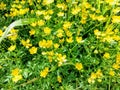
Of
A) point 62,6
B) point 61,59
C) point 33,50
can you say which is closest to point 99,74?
point 61,59

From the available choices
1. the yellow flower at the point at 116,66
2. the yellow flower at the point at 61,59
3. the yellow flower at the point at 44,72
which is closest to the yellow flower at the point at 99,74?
the yellow flower at the point at 116,66

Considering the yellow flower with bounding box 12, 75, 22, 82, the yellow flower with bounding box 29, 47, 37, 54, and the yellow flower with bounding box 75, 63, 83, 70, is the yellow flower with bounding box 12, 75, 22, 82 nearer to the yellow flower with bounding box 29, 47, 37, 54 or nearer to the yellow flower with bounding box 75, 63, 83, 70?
the yellow flower with bounding box 29, 47, 37, 54

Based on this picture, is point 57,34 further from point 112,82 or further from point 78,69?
point 112,82

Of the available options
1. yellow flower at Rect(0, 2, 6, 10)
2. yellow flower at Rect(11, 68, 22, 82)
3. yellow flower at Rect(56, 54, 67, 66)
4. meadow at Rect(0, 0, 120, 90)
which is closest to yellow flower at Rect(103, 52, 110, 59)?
meadow at Rect(0, 0, 120, 90)

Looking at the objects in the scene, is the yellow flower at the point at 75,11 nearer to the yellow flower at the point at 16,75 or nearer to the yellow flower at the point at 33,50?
the yellow flower at the point at 33,50

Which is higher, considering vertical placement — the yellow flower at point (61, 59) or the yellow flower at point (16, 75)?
the yellow flower at point (61, 59)

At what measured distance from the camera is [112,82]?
2385 mm

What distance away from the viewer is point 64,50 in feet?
7.61

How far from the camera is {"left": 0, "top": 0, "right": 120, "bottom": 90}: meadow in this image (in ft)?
7.43

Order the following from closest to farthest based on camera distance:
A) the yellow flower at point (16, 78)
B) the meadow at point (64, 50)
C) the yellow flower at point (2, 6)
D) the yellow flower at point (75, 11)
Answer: the yellow flower at point (16, 78), the meadow at point (64, 50), the yellow flower at point (75, 11), the yellow flower at point (2, 6)

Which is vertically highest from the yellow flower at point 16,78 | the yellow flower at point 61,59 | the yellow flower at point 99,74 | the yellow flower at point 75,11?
the yellow flower at point 75,11

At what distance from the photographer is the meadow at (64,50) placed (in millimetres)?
2266

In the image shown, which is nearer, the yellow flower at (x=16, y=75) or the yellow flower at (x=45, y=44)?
the yellow flower at (x=16, y=75)

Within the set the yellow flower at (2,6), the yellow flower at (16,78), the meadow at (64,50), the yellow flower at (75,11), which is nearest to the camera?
the yellow flower at (16,78)
